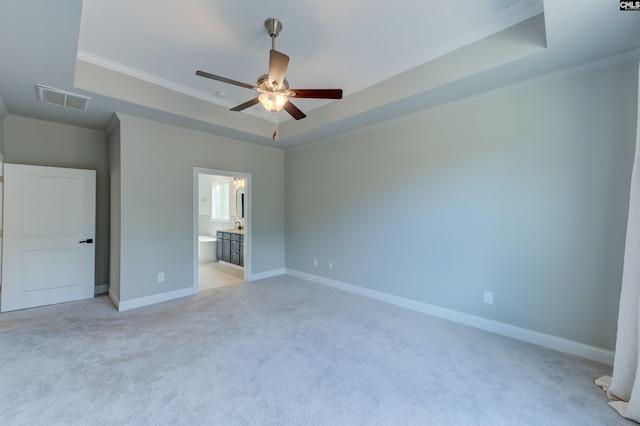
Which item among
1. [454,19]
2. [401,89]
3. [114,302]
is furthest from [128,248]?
[454,19]

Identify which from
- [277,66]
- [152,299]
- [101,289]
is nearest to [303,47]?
[277,66]

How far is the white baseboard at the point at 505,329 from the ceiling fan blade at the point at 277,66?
322 centimetres

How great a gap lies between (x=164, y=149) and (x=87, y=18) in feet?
6.28

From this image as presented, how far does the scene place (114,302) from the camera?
3.90 metres

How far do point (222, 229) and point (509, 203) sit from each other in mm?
6691

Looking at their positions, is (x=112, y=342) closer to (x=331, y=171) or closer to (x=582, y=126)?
(x=331, y=171)

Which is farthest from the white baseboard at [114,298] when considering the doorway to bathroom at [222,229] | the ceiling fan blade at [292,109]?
the ceiling fan blade at [292,109]

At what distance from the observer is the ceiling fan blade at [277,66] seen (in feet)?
6.86

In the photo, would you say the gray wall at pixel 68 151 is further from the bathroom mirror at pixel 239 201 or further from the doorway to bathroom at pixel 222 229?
the bathroom mirror at pixel 239 201

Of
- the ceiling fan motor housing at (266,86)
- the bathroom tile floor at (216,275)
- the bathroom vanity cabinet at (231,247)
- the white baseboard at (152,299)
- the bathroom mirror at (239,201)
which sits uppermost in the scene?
the ceiling fan motor housing at (266,86)

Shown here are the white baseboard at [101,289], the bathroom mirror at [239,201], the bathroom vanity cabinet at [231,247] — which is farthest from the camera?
the bathroom mirror at [239,201]

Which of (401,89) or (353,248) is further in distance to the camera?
(353,248)

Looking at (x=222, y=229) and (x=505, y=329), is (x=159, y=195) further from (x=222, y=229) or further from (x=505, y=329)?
(x=505, y=329)

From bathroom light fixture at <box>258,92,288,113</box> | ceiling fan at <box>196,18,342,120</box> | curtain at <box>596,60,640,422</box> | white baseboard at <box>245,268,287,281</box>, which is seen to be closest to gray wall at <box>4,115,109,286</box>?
white baseboard at <box>245,268,287,281</box>
